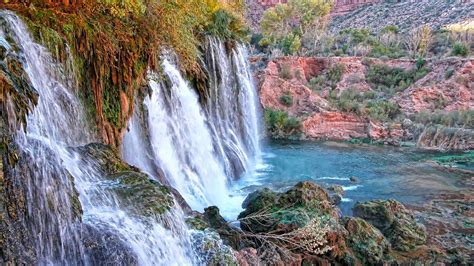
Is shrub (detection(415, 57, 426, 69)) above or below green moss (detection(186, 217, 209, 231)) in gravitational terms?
above

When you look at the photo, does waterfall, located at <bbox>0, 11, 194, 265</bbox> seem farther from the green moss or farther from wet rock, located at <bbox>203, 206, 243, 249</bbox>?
wet rock, located at <bbox>203, 206, 243, 249</bbox>

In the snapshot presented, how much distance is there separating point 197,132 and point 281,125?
37.4ft

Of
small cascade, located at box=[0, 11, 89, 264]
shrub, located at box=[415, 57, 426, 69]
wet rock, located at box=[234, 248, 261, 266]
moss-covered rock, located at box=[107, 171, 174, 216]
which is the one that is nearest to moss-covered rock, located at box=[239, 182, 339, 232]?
wet rock, located at box=[234, 248, 261, 266]

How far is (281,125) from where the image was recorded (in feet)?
75.8

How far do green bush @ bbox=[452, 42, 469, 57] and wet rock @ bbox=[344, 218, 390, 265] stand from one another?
2667 centimetres

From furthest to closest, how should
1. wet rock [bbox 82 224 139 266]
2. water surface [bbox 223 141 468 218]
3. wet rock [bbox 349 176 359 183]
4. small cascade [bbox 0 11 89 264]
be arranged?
wet rock [bbox 349 176 359 183], water surface [bbox 223 141 468 218], wet rock [bbox 82 224 139 266], small cascade [bbox 0 11 89 264]

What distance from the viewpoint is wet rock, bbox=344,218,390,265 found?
25.4ft

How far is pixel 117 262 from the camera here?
15.7 ft

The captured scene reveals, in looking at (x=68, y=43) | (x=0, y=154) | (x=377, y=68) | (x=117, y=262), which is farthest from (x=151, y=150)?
(x=377, y=68)

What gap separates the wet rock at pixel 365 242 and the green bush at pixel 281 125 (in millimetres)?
14659

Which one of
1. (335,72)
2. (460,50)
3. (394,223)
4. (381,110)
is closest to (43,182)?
(394,223)

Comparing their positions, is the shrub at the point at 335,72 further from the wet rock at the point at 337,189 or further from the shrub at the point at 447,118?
the wet rock at the point at 337,189

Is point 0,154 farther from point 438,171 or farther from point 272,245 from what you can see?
point 438,171

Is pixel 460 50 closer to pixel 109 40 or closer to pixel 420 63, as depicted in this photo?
pixel 420 63
